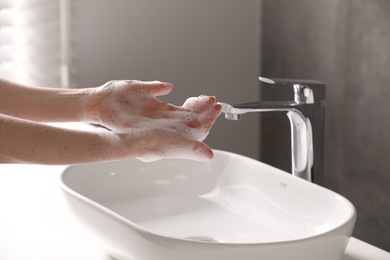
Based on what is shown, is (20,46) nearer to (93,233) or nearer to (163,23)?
(163,23)

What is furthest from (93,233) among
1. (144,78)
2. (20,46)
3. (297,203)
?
(144,78)

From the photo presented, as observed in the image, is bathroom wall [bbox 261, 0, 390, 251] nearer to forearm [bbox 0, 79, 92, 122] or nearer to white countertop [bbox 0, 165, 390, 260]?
white countertop [bbox 0, 165, 390, 260]

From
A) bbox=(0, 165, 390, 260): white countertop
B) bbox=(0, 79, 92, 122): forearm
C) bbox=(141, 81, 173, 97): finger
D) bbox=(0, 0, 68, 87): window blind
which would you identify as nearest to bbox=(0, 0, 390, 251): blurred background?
bbox=(0, 0, 68, 87): window blind

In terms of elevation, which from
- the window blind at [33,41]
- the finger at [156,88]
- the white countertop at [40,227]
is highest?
the finger at [156,88]

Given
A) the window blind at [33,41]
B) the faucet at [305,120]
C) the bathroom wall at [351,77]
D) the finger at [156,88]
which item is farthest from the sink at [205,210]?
the bathroom wall at [351,77]

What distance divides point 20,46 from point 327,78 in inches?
41.0

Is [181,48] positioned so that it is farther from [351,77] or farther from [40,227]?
[40,227]

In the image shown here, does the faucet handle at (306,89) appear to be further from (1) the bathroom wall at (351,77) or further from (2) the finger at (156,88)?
(1) the bathroom wall at (351,77)

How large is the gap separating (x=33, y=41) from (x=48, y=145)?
140 cm

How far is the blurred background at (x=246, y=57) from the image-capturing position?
2.37 meters

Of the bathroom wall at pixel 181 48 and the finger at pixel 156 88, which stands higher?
the finger at pixel 156 88

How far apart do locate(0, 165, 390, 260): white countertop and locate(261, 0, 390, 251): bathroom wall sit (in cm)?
120

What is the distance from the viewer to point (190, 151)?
1.05 m

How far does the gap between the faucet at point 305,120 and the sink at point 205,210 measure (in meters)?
0.05
